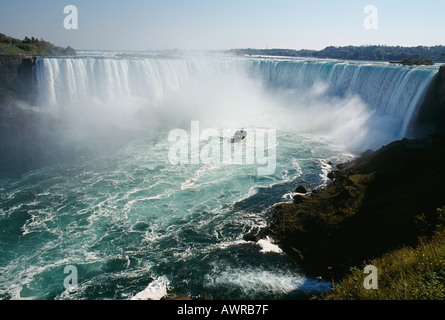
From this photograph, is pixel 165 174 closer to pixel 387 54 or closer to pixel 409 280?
pixel 409 280

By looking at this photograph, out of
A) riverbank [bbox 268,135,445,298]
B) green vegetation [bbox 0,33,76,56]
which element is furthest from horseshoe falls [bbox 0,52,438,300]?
green vegetation [bbox 0,33,76,56]

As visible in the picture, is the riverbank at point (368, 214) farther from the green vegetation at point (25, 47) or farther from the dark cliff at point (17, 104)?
the green vegetation at point (25, 47)

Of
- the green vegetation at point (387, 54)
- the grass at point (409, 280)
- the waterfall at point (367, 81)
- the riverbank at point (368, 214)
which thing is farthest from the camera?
the green vegetation at point (387, 54)

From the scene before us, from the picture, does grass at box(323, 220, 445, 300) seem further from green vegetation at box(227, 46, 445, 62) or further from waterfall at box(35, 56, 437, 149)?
green vegetation at box(227, 46, 445, 62)

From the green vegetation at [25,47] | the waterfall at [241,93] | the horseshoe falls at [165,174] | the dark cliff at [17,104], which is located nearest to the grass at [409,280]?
the horseshoe falls at [165,174]

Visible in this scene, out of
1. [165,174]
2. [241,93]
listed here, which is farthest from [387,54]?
[165,174]
